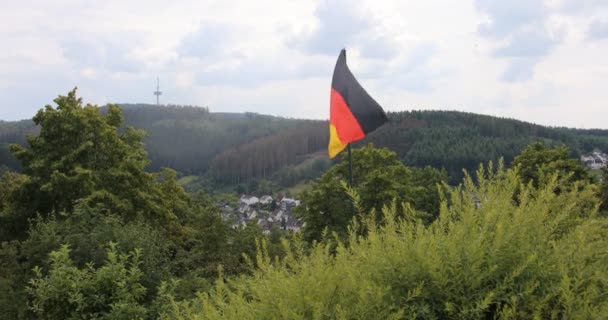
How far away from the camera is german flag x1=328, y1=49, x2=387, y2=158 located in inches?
460

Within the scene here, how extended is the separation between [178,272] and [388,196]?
13.4m

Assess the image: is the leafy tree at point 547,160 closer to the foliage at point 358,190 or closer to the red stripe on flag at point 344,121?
the foliage at point 358,190

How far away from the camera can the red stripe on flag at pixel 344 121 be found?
37.9ft

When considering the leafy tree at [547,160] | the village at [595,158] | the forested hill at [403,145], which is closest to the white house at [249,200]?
the forested hill at [403,145]

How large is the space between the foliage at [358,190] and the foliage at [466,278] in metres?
22.1

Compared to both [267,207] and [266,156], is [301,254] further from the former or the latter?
[266,156]

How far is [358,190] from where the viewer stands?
27250 mm

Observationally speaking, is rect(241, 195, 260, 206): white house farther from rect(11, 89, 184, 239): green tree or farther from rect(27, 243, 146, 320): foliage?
rect(27, 243, 146, 320): foliage

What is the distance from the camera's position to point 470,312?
331 centimetres

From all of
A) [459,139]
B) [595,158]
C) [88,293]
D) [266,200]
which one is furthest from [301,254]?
[595,158]

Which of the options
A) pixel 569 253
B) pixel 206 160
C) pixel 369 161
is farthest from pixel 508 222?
pixel 206 160

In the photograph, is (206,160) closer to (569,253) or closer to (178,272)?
(178,272)

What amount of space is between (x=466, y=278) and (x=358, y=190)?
24.0 metres

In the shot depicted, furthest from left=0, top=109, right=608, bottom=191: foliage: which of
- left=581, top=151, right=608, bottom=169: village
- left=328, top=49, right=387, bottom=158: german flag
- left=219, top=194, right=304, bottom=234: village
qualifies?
left=328, top=49, right=387, bottom=158: german flag
